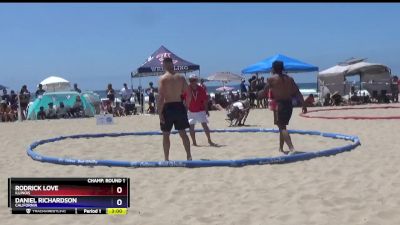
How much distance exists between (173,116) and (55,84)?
19977 millimetres

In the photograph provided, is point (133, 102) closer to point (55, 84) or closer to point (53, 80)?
point (55, 84)

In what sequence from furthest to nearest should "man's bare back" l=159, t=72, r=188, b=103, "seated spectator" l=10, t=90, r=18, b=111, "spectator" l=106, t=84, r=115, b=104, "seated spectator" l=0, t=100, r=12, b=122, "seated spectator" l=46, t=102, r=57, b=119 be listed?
"spectator" l=106, t=84, r=115, b=104
"seated spectator" l=10, t=90, r=18, b=111
"seated spectator" l=46, t=102, r=57, b=119
"seated spectator" l=0, t=100, r=12, b=122
"man's bare back" l=159, t=72, r=188, b=103

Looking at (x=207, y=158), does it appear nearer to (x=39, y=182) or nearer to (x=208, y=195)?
(x=208, y=195)

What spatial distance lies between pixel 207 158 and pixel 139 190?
2.61 metres

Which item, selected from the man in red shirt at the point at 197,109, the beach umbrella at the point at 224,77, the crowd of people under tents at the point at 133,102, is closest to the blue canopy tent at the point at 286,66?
the crowd of people under tents at the point at 133,102

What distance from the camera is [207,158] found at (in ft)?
28.2

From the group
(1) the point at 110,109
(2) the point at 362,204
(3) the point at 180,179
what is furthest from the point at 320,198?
(1) the point at 110,109

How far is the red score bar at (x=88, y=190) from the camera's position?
4.58m

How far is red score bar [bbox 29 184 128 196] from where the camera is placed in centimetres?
458

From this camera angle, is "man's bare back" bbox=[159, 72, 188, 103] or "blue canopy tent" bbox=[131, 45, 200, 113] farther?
"blue canopy tent" bbox=[131, 45, 200, 113]

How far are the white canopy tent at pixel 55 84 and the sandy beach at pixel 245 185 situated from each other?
16.4 m

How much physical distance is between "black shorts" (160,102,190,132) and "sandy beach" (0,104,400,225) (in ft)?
2.22

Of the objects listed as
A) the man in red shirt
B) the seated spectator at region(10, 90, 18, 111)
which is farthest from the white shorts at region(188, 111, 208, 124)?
the seated spectator at region(10, 90, 18, 111)

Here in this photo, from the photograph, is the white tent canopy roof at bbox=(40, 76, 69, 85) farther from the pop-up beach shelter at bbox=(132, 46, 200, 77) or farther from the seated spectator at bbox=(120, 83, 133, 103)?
the pop-up beach shelter at bbox=(132, 46, 200, 77)
